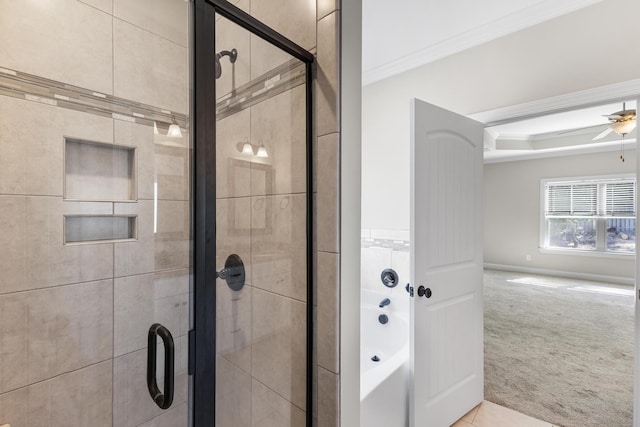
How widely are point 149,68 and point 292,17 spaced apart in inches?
23.7

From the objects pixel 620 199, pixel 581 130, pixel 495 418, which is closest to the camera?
pixel 495 418

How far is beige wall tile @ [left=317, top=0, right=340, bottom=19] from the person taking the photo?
1.13 metres

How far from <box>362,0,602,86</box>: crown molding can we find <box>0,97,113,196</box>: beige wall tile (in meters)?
2.42

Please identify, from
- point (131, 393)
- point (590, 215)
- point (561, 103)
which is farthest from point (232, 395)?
point (590, 215)

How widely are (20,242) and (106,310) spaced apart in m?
0.38

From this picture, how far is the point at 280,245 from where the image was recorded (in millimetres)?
1195

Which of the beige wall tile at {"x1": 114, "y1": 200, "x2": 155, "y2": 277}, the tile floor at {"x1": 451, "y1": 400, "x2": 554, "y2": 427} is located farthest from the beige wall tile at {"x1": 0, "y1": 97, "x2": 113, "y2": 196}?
the tile floor at {"x1": 451, "y1": 400, "x2": 554, "y2": 427}

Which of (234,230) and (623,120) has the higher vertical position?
(623,120)

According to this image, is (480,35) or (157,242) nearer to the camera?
(157,242)

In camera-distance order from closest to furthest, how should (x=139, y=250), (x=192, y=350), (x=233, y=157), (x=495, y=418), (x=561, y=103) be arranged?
(x=192, y=350)
(x=233, y=157)
(x=139, y=250)
(x=561, y=103)
(x=495, y=418)

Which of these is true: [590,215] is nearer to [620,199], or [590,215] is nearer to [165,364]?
[620,199]

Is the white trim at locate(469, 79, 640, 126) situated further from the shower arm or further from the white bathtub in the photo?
the shower arm

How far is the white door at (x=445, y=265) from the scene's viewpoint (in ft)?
6.06

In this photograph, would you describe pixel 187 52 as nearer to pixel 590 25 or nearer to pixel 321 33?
pixel 321 33
